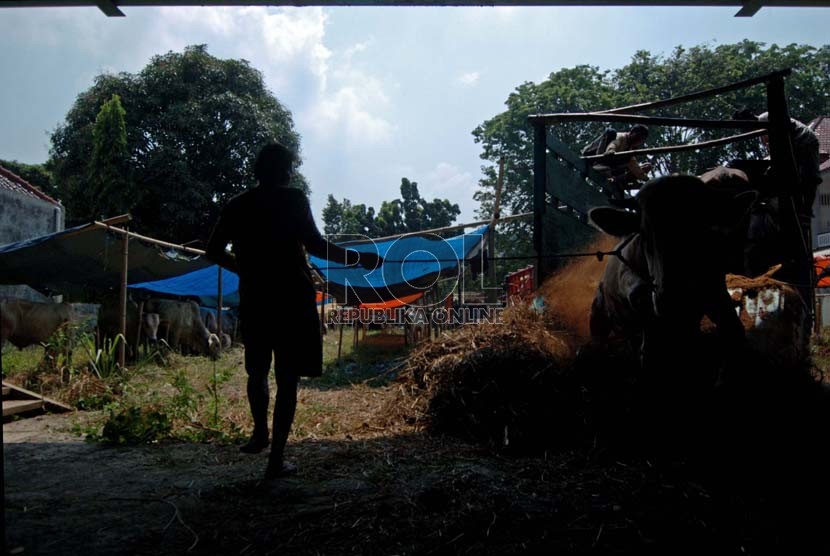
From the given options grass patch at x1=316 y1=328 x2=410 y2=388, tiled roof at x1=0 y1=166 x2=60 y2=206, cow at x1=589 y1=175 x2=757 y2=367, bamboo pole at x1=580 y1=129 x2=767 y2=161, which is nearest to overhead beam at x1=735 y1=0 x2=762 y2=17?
bamboo pole at x1=580 y1=129 x2=767 y2=161

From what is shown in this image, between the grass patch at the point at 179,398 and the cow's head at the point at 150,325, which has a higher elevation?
the cow's head at the point at 150,325

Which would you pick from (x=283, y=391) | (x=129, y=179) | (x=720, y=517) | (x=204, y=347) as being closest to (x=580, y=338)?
(x=720, y=517)

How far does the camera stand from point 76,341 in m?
7.08

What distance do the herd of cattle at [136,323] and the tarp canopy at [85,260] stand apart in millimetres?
673

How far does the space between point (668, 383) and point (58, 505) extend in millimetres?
3306

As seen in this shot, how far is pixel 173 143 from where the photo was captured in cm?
1823

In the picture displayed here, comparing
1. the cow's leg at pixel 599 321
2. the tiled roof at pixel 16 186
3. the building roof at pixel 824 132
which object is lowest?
the cow's leg at pixel 599 321

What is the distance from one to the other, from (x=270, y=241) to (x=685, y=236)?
86.4 inches

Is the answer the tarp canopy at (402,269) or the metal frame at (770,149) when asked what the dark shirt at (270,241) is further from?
the tarp canopy at (402,269)

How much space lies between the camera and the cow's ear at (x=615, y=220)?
3.21 metres

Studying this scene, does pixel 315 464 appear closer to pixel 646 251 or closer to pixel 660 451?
pixel 660 451

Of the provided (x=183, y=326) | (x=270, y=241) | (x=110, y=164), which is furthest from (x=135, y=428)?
(x=110, y=164)

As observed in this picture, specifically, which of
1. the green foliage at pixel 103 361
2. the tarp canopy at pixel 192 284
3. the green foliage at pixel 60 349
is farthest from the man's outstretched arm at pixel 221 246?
the tarp canopy at pixel 192 284

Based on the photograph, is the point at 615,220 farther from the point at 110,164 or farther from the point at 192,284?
the point at 110,164
